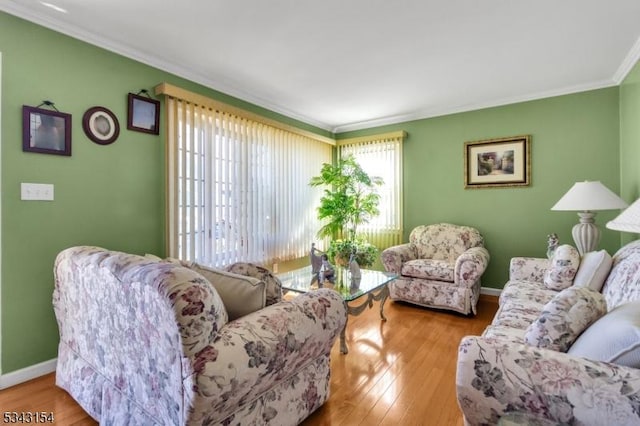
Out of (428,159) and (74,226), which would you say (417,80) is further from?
(74,226)

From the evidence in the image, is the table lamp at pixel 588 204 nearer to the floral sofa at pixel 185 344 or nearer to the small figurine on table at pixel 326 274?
the small figurine on table at pixel 326 274

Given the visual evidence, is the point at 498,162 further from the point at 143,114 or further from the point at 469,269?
the point at 143,114

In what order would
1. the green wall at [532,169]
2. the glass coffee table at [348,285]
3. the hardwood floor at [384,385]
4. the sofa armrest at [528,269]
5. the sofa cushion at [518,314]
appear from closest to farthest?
the hardwood floor at [384,385] → the sofa cushion at [518,314] → the glass coffee table at [348,285] → the sofa armrest at [528,269] → the green wall at [532,169]

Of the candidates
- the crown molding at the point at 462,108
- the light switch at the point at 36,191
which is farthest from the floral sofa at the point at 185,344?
the crown molding at the point at 462,108

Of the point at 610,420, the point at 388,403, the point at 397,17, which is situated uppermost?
the point at 397,17

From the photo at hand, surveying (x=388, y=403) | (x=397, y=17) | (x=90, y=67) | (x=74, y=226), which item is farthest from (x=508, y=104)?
(x=74, y=226)

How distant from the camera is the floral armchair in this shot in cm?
318

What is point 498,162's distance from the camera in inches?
149

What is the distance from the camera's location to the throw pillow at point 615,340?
0.94m

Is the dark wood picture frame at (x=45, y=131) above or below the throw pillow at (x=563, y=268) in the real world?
above

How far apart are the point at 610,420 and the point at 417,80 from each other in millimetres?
3030

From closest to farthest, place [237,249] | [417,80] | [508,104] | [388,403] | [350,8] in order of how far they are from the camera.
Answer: [388,403], [350,8], [417,80], [237,249], [508,104]

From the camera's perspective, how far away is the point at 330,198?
4641 mm

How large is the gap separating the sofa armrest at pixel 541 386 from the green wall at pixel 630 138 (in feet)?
8.78
